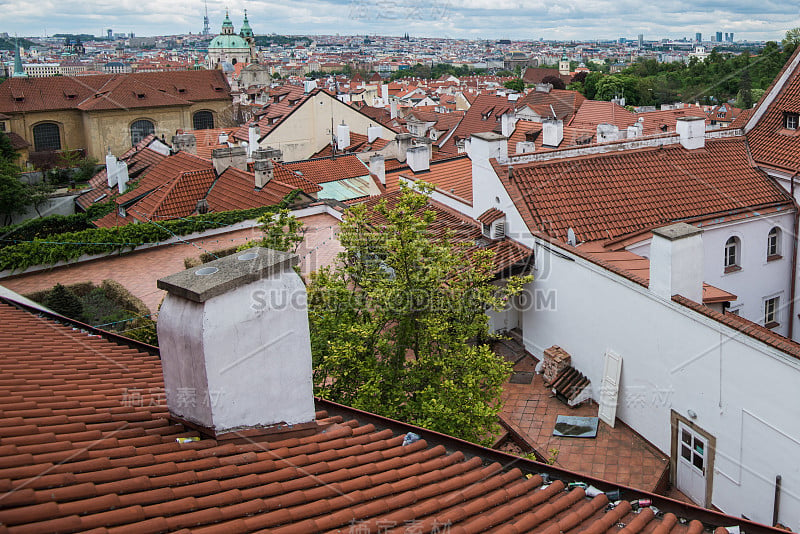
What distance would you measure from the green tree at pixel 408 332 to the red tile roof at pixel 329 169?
15.4 meters

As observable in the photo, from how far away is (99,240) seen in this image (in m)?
17.5

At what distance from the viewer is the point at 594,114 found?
41688mm

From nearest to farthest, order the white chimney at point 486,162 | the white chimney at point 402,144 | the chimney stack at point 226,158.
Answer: the white chimney at point 486,162
the chimney stack at point 226,158
the white chimney at point 402,144

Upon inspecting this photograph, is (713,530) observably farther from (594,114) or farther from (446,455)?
(594,114)

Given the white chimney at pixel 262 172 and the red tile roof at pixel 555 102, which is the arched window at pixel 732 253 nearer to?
the white chimney at pixel 262 172

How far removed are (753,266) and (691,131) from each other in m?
4.06

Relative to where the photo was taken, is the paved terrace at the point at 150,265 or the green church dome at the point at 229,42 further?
the green church dome at the point at 229,42

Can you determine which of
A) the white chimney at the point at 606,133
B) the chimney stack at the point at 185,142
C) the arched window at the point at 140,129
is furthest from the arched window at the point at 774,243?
the arched window at the point at 140,129

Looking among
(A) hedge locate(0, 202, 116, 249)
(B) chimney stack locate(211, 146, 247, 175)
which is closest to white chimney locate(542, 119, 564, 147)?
(B) chimney stack locate(211, 146, 247, 175)

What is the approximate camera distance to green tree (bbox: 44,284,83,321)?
13469 millimetres

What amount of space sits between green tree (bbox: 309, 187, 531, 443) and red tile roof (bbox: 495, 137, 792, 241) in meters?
5.01

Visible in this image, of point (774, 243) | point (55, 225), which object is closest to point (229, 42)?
point (55, 225)

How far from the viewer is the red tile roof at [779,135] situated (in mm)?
18453

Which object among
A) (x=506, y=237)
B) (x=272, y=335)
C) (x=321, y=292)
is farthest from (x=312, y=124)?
(x=272, y=335)
